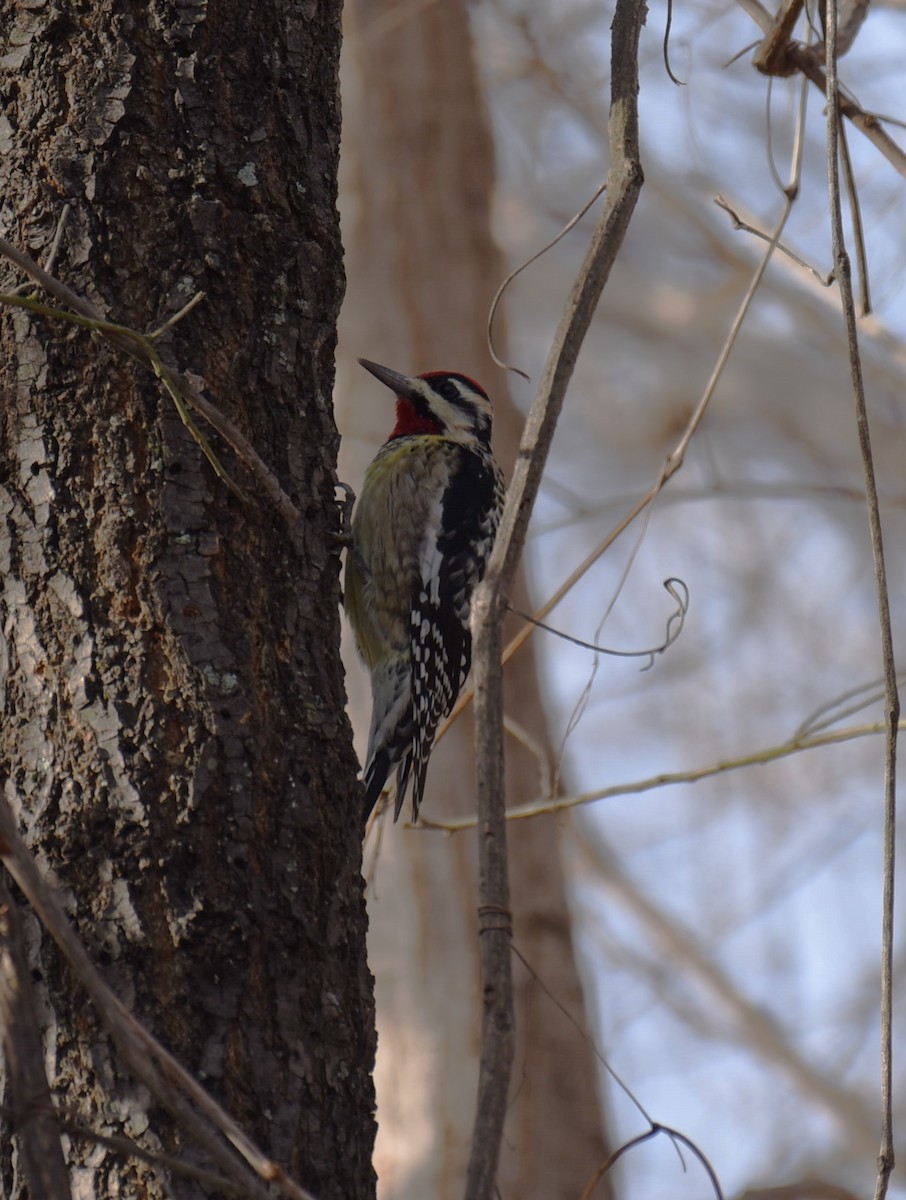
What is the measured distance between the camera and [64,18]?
6.09 ft

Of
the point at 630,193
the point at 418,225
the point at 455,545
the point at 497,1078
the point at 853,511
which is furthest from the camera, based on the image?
the point at 853,511

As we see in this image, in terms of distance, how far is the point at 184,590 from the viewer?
1714 millimetres

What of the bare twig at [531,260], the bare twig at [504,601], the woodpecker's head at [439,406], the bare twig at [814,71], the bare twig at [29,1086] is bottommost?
the bare twig at [29,1086]

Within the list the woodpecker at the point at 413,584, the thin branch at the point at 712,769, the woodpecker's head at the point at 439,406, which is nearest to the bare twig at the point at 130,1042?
the thin branch at the point at 712,769

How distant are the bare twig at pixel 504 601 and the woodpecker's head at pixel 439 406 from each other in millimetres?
2370

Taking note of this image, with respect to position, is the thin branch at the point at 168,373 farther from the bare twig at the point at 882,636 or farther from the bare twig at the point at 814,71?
the bare twig at the point at 814,71

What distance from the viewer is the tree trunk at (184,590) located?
1.56m

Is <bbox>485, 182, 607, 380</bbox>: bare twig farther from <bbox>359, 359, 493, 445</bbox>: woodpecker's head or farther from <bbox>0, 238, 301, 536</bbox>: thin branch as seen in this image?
<bbox>359, 359, 493, 445</bbox>: woodpecker's head

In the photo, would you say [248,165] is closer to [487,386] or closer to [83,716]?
[83,716]

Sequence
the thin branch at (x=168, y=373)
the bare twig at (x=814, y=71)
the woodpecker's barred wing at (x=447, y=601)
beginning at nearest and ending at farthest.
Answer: the thin branch at (x=168, y=373) < the bare twig at (x=814, y=71) < the woodpecker's barred wing at (x=447, y=601)

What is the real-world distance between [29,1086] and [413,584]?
2580 mm

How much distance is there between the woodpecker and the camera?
360cm

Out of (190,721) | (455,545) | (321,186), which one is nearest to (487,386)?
(455,545)

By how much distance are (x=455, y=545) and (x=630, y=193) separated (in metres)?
2.22
